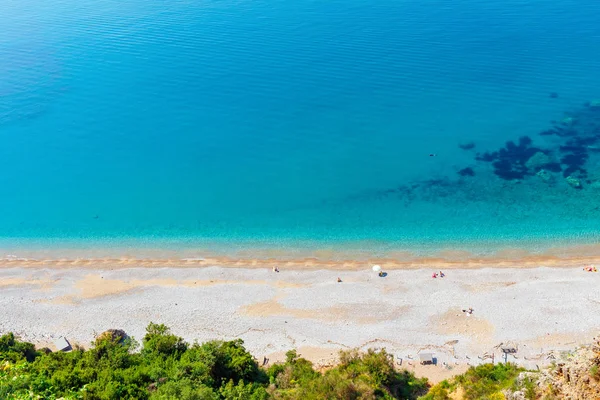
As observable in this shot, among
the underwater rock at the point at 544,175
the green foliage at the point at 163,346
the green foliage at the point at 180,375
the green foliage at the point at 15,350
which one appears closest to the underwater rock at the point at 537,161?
the underwater rock at the point at 544,175

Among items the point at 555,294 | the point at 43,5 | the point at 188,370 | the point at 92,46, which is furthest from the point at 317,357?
the point at 43,5

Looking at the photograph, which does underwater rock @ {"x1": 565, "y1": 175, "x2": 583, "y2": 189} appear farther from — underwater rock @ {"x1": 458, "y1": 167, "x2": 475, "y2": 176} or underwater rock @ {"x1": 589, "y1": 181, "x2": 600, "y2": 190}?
underwater rock @ {"x1": 458, "y1": 167, "x2": 475, "y2": 176}

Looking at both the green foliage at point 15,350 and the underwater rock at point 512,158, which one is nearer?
the green foliage at point 15,350

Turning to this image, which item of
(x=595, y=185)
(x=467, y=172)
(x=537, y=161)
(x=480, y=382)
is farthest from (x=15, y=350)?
(x=595, y=185)

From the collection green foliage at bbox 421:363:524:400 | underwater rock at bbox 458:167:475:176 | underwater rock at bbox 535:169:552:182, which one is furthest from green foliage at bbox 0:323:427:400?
underwater rock at bbox 535:169:552:182

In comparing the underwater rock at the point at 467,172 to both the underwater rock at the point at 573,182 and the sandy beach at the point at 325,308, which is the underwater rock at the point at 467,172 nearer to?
the underwater rock at the point at 573,182

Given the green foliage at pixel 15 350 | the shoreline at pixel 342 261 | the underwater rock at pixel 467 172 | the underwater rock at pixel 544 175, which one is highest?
the underwater rock at pixel 467 172
